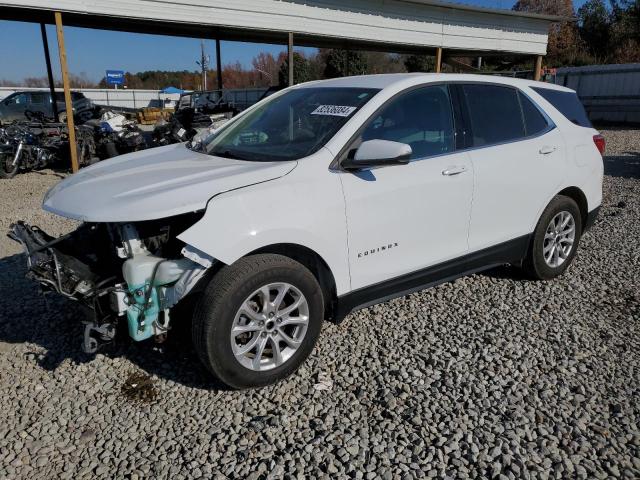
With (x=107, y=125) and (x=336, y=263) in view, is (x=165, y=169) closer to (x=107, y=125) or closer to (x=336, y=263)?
(x=336, y=263)

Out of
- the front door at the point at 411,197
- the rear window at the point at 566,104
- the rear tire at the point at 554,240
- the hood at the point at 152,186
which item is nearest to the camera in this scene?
the hood at the point at 152,186

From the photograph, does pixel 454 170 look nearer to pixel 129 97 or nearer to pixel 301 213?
pixel 301 213

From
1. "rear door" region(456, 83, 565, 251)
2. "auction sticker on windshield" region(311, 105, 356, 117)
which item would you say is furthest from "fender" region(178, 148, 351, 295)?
"rear door" region(456, 83, 565, 251)

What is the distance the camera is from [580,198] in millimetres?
4770

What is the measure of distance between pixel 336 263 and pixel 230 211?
2.55 feet

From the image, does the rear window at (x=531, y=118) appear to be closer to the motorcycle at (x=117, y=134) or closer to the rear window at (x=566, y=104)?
the rear window at (x=566, y=104)

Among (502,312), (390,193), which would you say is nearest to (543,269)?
(502,312)

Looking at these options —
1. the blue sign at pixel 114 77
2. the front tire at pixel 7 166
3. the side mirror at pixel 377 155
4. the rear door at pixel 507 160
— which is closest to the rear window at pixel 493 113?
the rear door at pixel 507 160

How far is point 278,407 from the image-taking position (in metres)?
2.95

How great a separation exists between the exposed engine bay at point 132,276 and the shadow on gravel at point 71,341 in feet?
0.46

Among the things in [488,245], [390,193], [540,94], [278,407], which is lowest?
[278,407]

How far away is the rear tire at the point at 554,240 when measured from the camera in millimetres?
4453

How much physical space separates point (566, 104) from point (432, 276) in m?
2.31

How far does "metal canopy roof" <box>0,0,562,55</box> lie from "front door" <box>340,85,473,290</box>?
8.09 meters
